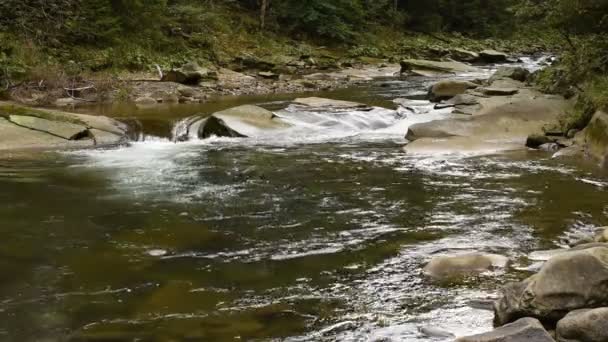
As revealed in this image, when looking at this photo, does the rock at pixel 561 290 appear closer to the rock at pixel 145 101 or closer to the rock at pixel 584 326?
the rock at pixel 584 326

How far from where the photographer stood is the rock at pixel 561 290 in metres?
4.54

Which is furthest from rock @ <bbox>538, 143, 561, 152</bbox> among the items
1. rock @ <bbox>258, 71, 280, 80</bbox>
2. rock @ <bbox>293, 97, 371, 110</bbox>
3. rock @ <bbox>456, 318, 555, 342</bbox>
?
rock @ <bbox>258, 71, 280, 80</bbox>

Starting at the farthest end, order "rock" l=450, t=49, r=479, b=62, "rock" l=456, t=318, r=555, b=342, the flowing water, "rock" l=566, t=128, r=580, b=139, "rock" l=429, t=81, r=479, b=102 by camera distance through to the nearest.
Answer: "rock" l=450, t=49, r=479, b=62
"rock" l=429, t=81, r=479, b=102
"rock" l=566, t=128, r=580, b=139
the flowing water
"rock" l=456, t=318, r=555, b=342

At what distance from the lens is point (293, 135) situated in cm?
1541

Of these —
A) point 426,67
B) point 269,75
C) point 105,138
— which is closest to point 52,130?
point 105,138

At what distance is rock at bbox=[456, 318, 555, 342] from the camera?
4.02 metres

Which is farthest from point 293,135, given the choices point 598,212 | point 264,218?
point 598,212

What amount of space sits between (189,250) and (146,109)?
13.1 meters

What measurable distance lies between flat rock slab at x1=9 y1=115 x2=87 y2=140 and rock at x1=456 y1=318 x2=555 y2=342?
11669mm

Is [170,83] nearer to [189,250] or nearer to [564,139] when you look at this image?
[564,139]

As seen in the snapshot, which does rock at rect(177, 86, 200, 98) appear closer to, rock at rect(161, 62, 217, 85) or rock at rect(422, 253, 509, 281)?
rock at rect(161, 62, 217, 85)

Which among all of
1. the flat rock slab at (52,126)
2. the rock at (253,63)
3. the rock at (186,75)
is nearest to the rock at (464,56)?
the rock at (253,63)

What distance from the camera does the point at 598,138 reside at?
11531 mm

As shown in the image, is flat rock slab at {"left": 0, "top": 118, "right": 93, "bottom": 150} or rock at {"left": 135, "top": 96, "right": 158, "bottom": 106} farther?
rock at {"left": 135, "top": 96, "right": 158, "bottom": 106}
